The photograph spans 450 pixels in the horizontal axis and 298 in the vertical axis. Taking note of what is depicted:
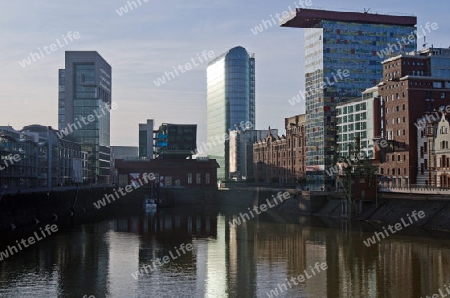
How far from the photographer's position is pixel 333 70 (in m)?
190

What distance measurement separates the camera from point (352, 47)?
192m

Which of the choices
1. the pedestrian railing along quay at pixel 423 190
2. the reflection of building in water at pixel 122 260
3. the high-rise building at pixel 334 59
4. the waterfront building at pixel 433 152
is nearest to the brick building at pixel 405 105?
the waterfront building at pixel 433 152

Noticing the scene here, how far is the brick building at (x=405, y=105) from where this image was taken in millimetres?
136250

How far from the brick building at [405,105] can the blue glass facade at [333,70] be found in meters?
37.7

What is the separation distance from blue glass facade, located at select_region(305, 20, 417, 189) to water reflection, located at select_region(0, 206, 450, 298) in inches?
3195

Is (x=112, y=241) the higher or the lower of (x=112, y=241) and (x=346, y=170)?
the lower

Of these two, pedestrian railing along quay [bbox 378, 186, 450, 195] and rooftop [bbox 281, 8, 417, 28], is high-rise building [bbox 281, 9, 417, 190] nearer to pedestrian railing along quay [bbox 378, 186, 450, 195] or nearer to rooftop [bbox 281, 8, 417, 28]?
rooftop [bbox 281, 8, 417, 28]

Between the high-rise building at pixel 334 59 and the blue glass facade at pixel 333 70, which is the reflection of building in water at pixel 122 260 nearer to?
the blue glass facade at pixel 333 70

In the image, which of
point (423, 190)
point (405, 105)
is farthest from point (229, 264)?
point (405, 105)

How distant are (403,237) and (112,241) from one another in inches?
1774

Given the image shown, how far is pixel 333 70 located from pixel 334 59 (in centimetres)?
345

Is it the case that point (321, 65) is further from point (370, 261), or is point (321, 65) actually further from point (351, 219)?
point (370, 261)

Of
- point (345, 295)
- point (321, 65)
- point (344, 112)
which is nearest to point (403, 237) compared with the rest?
point (345, 295)

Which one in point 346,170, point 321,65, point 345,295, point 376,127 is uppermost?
point 321,65
